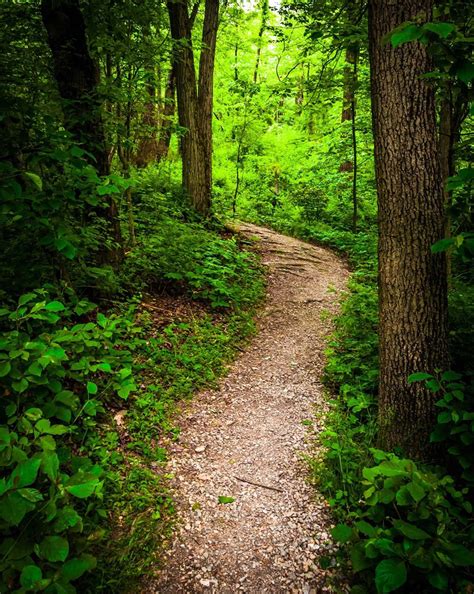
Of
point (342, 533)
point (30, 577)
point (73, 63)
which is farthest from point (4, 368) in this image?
point (73, 63)

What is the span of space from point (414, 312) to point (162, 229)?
201 inches

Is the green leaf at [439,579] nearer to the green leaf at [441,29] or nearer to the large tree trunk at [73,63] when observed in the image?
the green leaf at [441,29]

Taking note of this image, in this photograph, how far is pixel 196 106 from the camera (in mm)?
8945

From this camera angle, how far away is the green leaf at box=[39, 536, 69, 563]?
70.9 inches

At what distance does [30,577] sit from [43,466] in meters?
0.53

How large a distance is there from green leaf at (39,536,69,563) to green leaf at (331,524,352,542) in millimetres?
1698

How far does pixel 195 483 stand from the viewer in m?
3.16

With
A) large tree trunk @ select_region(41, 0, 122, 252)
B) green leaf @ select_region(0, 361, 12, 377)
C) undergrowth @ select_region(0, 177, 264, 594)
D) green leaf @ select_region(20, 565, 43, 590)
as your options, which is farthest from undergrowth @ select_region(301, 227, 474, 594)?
large tree trunk @ select_region(41, 0, 122, 252)

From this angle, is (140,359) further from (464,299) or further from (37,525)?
(464,299)

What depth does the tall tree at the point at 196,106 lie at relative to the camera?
8.44 metres

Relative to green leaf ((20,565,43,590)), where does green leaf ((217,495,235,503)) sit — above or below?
below

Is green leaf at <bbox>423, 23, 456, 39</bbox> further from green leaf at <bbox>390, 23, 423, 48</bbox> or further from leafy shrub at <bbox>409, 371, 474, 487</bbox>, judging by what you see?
leafy shrub at <bbox>409, 371, 474, 487</bbox>

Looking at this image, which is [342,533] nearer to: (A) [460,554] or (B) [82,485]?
(A) [460,554]

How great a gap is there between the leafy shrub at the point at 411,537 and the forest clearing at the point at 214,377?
14mm
